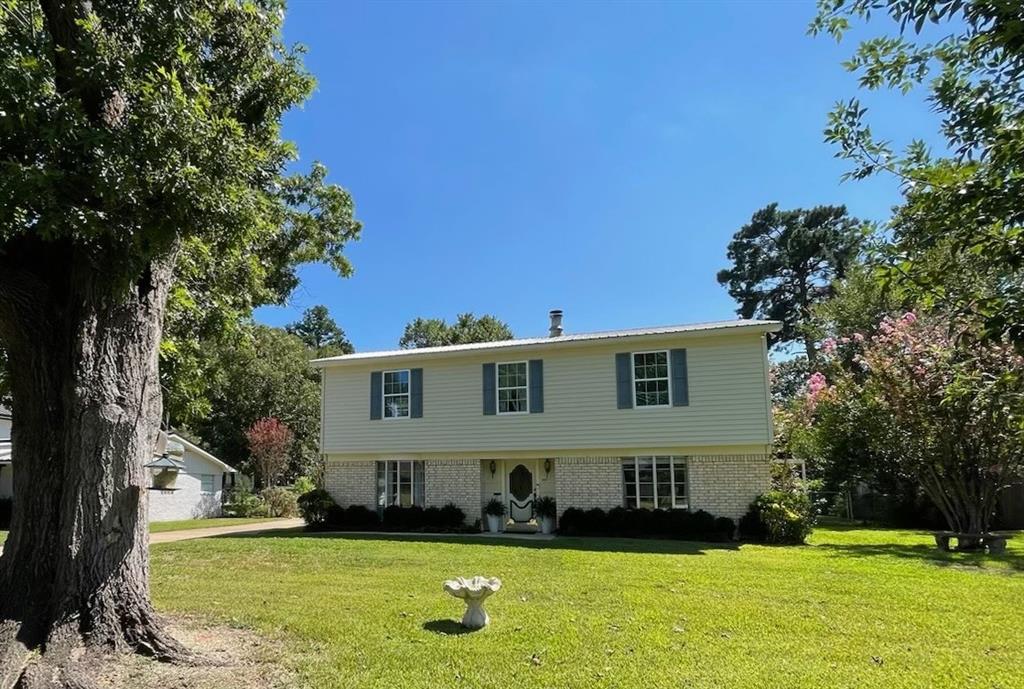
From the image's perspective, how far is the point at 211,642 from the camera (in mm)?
6000

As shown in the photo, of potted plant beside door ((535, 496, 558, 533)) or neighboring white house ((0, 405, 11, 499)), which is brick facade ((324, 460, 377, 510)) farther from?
neighboring white house ((0, 405, 11, 499))

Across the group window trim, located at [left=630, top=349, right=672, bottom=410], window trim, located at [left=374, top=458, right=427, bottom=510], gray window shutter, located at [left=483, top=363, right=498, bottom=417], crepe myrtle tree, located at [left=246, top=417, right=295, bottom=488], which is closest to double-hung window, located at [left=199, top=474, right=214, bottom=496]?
crepe myrtle tree, located at [left=246, top=417, right=295, bottom=488]

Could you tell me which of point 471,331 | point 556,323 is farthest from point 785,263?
point 556,323

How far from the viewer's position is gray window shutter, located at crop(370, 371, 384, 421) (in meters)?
18.9

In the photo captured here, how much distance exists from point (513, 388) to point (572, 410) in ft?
5.76

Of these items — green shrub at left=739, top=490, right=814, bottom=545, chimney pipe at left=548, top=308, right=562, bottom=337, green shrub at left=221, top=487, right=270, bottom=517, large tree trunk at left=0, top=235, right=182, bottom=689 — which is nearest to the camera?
large tree trunk at left=0, top=235, right=182, bottom=689

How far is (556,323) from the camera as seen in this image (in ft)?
66.3

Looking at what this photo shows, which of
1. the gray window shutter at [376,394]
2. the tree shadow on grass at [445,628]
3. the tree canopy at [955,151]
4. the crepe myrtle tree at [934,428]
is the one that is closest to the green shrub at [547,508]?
the gray window shutter at [376,394]

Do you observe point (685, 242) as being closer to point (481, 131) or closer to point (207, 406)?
point (481, 131)

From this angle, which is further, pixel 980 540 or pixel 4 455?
pixel 4 455

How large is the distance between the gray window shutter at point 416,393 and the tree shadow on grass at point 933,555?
10515 mm

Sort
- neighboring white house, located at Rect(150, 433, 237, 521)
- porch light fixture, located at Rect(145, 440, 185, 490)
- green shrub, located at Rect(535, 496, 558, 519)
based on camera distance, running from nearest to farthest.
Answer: porch light fixture, located at Rect(145, 440, 185, 490) < green shrub, located at Rect(535, 496, 558, 519) < neighboring white house, located at Rect(150, 433, 237, 521)

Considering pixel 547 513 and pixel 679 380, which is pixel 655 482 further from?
pixel 547 513

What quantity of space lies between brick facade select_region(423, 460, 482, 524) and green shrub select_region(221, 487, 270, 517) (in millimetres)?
10644
